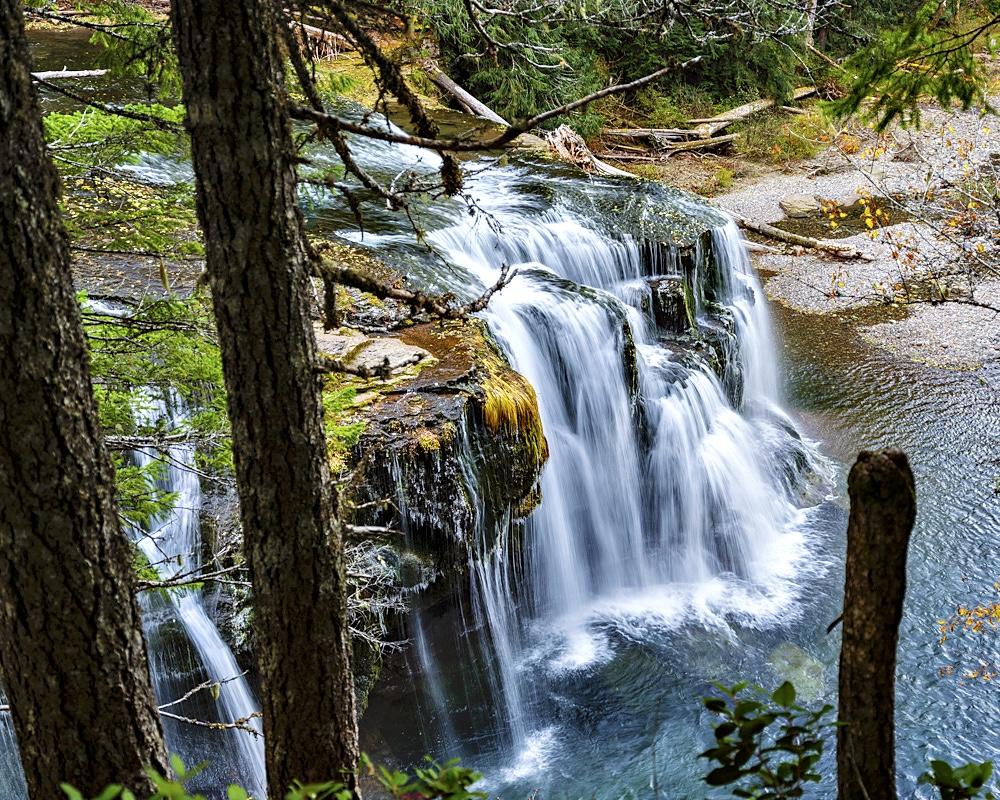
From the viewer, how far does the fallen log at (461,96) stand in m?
16.7

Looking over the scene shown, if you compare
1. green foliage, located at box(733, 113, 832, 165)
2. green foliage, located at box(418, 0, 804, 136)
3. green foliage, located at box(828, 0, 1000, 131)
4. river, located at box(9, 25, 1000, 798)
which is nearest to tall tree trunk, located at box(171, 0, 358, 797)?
river, located at box(9, 25, 1000, 798)

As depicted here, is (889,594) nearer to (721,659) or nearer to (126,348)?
(126,348)

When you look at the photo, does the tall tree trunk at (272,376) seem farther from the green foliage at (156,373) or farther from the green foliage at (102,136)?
the green foliage at (102,136)

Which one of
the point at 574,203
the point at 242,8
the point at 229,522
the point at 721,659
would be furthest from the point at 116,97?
the point at 242,8

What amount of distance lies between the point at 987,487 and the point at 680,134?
Result: 13.1 meters

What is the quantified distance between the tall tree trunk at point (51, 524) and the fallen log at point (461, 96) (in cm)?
1443

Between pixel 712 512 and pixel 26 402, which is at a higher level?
pixel 26 402

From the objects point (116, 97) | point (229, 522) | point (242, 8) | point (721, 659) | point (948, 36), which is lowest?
point (721, 659)

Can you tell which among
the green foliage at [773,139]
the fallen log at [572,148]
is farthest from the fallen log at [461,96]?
the green foliage at [773,139]

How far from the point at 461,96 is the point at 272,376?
15.3m

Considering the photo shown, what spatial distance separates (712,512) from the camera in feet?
31.2

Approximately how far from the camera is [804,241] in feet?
55.7

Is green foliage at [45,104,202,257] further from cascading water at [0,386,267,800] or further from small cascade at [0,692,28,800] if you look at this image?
small cascade at [0,692,28,800]

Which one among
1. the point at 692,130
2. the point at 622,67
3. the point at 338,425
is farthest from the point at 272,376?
the point at 692,130
